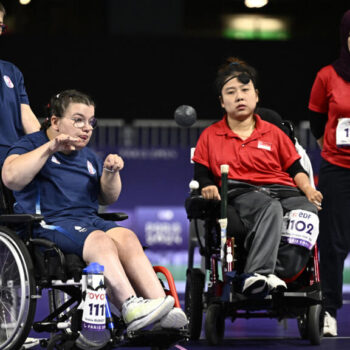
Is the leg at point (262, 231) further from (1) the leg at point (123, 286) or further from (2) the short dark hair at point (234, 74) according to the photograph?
(1) the leg at point (123, 286)

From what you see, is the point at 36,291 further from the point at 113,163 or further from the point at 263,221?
the point at 263,221

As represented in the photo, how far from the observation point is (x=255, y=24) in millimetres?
10430

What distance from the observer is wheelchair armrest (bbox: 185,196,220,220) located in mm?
4033

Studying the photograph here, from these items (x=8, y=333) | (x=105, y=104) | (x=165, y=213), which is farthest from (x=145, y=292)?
(x=105, y=104)

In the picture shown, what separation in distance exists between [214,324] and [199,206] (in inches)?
20.0

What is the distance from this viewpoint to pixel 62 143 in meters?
3.33

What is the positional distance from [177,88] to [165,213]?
2.35 m

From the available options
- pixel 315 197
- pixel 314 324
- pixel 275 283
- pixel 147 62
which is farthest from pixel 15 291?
pixel 147 62

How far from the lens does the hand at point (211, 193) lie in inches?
158

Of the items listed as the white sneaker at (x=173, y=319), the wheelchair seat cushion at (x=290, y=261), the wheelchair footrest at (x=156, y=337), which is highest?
the wheelchair seat cushion at (x=290, y=261)

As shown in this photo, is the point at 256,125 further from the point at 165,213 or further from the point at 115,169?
the point at 165,213

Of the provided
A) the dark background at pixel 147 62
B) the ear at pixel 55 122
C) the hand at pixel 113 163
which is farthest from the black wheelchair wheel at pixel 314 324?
the dark background at pixel 147 62

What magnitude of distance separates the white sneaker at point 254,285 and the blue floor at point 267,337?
0.85 ft

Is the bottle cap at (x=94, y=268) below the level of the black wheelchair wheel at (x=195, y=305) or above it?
above
